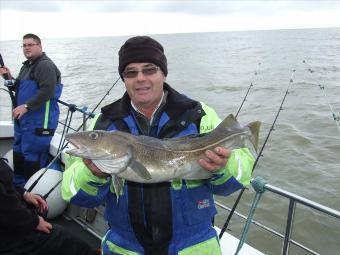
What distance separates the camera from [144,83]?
2701 mm

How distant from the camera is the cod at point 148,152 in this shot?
238 centimetres

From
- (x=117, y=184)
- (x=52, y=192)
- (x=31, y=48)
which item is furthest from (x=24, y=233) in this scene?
(x=31, y=48)

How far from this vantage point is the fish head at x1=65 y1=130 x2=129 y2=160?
2.37 meters

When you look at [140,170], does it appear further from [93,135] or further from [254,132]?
[254,132]

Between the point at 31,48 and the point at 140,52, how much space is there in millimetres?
3899

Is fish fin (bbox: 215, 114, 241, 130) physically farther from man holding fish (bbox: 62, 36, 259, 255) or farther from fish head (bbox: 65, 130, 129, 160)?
fish head (bbox: 65, 130, 129, 160)

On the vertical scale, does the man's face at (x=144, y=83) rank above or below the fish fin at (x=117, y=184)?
above

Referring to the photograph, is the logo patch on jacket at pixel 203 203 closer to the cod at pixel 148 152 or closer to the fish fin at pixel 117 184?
the cod at pixel 148 152

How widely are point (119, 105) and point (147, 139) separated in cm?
48

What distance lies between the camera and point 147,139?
2492 millimetres

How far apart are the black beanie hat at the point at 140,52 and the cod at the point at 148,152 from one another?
56 centimetres

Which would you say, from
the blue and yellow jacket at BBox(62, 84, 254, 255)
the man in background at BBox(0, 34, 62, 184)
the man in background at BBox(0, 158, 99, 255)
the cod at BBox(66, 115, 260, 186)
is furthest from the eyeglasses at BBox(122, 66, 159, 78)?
the man in background at BBox(0, 34, 62, 184)

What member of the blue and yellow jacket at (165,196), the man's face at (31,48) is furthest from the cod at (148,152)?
the man's face at (31,48)

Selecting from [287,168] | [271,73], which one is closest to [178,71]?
[271,73]
